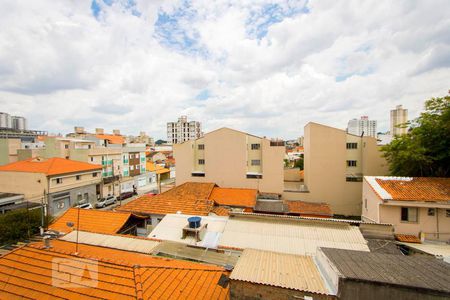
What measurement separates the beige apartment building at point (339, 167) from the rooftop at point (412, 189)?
26.8 ft

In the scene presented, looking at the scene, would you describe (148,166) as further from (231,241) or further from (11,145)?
(231,241)

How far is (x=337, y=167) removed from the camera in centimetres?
2377

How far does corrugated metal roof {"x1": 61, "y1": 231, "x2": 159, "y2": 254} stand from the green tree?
19.5 metres

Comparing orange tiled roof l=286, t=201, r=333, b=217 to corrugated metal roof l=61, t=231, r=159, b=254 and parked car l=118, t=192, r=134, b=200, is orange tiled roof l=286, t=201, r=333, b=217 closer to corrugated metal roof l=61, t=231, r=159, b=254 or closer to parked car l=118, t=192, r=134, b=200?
corrugated metal roof l=61, t=231, r=159, b=254

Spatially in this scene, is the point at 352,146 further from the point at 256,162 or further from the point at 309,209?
the point at 256,162

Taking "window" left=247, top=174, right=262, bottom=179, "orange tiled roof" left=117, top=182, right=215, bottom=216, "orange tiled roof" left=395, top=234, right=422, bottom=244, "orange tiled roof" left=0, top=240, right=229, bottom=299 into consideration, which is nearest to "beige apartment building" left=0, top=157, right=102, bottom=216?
"orange tiled roof" left=117, top=182, right=215, bottom=216

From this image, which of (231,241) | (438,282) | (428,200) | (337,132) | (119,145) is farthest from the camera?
(119,145)

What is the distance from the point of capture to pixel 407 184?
14.6m

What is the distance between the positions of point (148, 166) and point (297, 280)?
46.2m

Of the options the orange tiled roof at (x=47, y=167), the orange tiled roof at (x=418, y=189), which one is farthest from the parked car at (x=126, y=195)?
the orange tiled roof at (x=418, y=189)

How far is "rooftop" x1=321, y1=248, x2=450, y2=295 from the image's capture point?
4.84m

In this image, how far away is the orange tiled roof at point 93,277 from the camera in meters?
5.55

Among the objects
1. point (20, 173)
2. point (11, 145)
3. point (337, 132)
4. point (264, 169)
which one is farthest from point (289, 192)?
point (11, 145)

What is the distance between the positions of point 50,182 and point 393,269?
30811 mm
